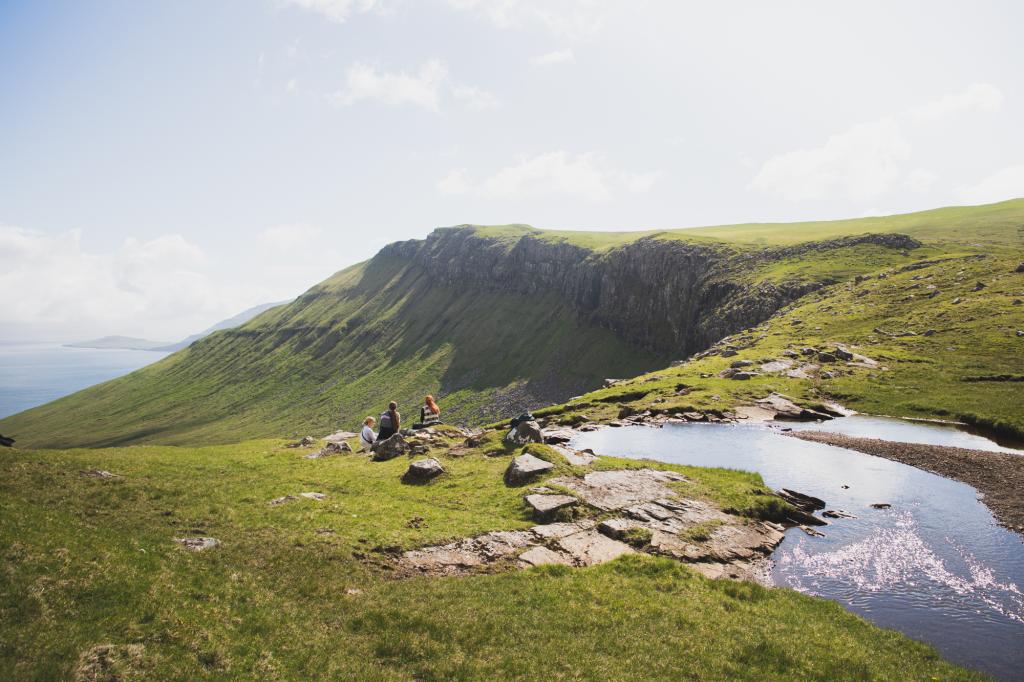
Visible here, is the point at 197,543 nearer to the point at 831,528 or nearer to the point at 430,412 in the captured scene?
the point at 430,412

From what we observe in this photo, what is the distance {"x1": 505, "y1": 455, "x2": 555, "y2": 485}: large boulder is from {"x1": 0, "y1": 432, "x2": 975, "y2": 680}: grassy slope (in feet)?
18.7

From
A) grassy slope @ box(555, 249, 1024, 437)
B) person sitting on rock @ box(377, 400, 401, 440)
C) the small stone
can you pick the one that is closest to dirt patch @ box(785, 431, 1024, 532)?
grassy slope @ box(555, 249, 1024, 437)

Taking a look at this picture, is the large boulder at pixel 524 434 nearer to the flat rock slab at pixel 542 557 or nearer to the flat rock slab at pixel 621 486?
the flat rock slab at pixel 621 486

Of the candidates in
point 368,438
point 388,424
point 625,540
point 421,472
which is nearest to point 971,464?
point 625,540

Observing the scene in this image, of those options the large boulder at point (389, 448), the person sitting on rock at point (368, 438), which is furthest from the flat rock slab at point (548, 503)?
the person sitting on rock at point (368, 438)

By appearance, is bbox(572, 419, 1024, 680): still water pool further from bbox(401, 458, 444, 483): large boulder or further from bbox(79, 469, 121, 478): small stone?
bbox(79, 469, 121, 478): small stone

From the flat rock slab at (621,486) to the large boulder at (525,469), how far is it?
1284 mm

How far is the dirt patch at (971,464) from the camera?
92.3 feet

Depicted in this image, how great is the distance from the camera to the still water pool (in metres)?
17.7

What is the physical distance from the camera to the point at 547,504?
86.9 feet

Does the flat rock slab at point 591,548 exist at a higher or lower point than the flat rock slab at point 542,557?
lower

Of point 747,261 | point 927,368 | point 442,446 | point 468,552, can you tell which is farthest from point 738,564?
point 747,261

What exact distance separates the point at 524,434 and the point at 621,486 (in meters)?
11.3

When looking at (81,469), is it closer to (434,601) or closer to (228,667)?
(228,667)
